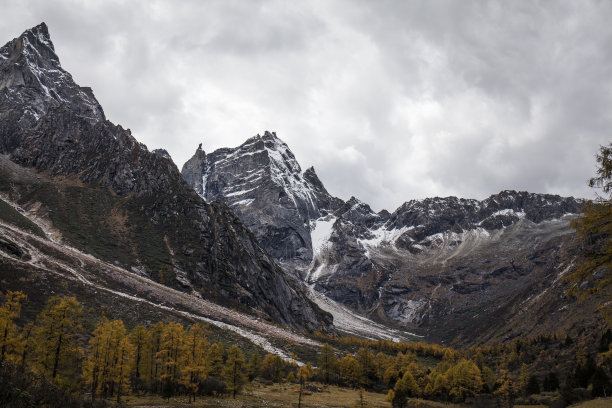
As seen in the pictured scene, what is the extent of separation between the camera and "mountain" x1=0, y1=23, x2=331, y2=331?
13175cm

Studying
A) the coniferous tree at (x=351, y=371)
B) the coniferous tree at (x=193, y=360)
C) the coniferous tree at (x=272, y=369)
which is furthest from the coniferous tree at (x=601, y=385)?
the coniferous tree at (x=193, y=360)

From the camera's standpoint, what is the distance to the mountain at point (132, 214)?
432ft

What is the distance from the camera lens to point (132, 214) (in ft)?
508

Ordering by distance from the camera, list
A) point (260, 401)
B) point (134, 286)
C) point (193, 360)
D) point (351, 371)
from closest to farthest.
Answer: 1. point (193, 360)
2. point (260, 401)
3. point (351, 371)
4. point (134, 286)

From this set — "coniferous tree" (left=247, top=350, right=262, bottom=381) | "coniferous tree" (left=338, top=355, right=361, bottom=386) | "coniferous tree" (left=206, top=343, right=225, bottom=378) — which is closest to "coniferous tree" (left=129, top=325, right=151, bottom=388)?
"coniferous tree" (left=206, top=343, right=225, bottom=378)

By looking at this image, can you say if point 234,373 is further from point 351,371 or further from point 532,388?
point 532,388

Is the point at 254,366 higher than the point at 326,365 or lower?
higher

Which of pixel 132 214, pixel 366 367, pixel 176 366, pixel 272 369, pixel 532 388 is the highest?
pixel 132 214

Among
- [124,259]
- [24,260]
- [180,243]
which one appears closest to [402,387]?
[24,260]

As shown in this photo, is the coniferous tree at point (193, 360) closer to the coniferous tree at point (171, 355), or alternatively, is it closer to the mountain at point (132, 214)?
the coniferous tree at point (171, 355)

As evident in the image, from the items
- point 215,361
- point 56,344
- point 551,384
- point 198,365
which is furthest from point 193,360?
point 551,384

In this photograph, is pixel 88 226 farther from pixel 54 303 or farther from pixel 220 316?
pixel 54 303

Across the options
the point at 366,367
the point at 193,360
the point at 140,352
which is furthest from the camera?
the point at 366,367

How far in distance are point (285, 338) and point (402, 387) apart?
171ft
